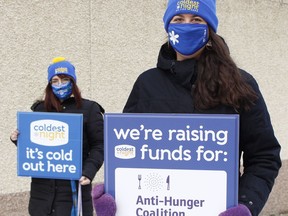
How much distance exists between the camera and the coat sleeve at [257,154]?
5.38ft

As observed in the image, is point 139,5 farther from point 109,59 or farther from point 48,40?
point 48,40

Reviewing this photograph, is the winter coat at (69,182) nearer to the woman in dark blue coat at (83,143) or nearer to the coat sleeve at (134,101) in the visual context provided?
the woman in dark blue coat at (83,143)

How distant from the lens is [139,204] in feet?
5.45

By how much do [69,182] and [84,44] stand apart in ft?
5.39

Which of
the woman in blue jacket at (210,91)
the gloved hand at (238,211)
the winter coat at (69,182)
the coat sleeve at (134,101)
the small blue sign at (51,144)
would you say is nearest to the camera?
the gloved hand at (238,211)

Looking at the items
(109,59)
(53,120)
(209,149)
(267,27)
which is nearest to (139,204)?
(209,149)

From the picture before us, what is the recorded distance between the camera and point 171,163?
1634mm

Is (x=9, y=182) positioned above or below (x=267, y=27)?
below

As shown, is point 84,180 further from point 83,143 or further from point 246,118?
point 246,118

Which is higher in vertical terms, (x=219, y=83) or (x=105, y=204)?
(x=219, y=83)

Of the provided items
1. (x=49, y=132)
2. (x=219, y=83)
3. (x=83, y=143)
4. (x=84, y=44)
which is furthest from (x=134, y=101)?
(x=84, y=44)

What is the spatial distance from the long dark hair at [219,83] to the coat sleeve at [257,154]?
47 mm

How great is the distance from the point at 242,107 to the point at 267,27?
485 cm

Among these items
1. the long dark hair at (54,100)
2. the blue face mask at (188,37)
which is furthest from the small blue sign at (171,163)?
the long dark hair at (54,100)
